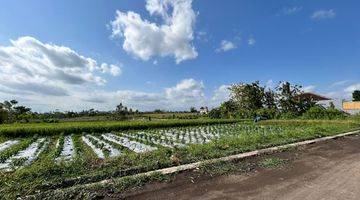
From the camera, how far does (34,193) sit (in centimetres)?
588

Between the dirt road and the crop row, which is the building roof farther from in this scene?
the dirt road

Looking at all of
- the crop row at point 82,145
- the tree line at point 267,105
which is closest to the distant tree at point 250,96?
the tree line at point 267,105

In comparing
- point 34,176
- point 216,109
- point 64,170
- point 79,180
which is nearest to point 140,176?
point 79,180

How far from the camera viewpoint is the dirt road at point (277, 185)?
19.9ft

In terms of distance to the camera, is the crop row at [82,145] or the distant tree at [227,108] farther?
the distant tree at [227,108]

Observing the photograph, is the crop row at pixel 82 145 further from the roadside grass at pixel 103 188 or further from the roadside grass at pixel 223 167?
the roadside grass at pixel 223 167

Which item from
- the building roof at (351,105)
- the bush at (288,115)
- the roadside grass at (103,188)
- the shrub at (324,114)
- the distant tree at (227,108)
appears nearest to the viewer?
the roadside grass at (103,188)

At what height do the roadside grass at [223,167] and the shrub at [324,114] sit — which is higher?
the shrub at [324,114]

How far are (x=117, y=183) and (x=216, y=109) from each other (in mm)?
49692

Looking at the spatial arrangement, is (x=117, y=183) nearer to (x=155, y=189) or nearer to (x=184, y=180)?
(x=155, y=189)

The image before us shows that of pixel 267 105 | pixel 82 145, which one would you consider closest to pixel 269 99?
pixel 267 105

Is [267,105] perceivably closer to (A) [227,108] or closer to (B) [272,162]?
(A) [227,108]

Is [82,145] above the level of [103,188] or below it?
above

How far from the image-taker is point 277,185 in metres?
6.85
